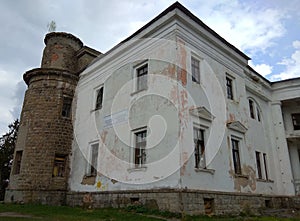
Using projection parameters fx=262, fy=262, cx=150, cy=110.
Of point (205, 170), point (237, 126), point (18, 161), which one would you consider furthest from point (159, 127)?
point (18, 161)

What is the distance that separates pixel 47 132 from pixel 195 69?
9550 millimetres

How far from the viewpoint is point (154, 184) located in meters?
10.4

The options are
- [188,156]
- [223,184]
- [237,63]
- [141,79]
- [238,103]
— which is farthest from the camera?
[237,63]

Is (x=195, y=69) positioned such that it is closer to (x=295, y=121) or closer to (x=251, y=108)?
(x=251, y=108)

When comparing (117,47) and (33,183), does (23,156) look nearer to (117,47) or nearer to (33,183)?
(33,183)

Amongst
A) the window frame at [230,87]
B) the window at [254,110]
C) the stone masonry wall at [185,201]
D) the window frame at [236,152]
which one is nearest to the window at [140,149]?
the stone masonry wall at [185,201]

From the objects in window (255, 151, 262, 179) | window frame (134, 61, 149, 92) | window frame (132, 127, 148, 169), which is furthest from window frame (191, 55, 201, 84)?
window (255, 151, 262, 179)

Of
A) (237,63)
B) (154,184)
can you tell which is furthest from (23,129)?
(237,63)

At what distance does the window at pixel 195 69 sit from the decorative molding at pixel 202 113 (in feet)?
4.93

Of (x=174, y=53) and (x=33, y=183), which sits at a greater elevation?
(x=174, y=53)

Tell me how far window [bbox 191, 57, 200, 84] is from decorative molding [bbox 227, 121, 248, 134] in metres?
2.84

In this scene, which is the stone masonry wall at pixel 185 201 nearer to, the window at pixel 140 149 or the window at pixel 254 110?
the window at pixel 140 149

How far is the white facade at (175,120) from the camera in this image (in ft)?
35.2

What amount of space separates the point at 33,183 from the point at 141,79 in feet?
27.8
